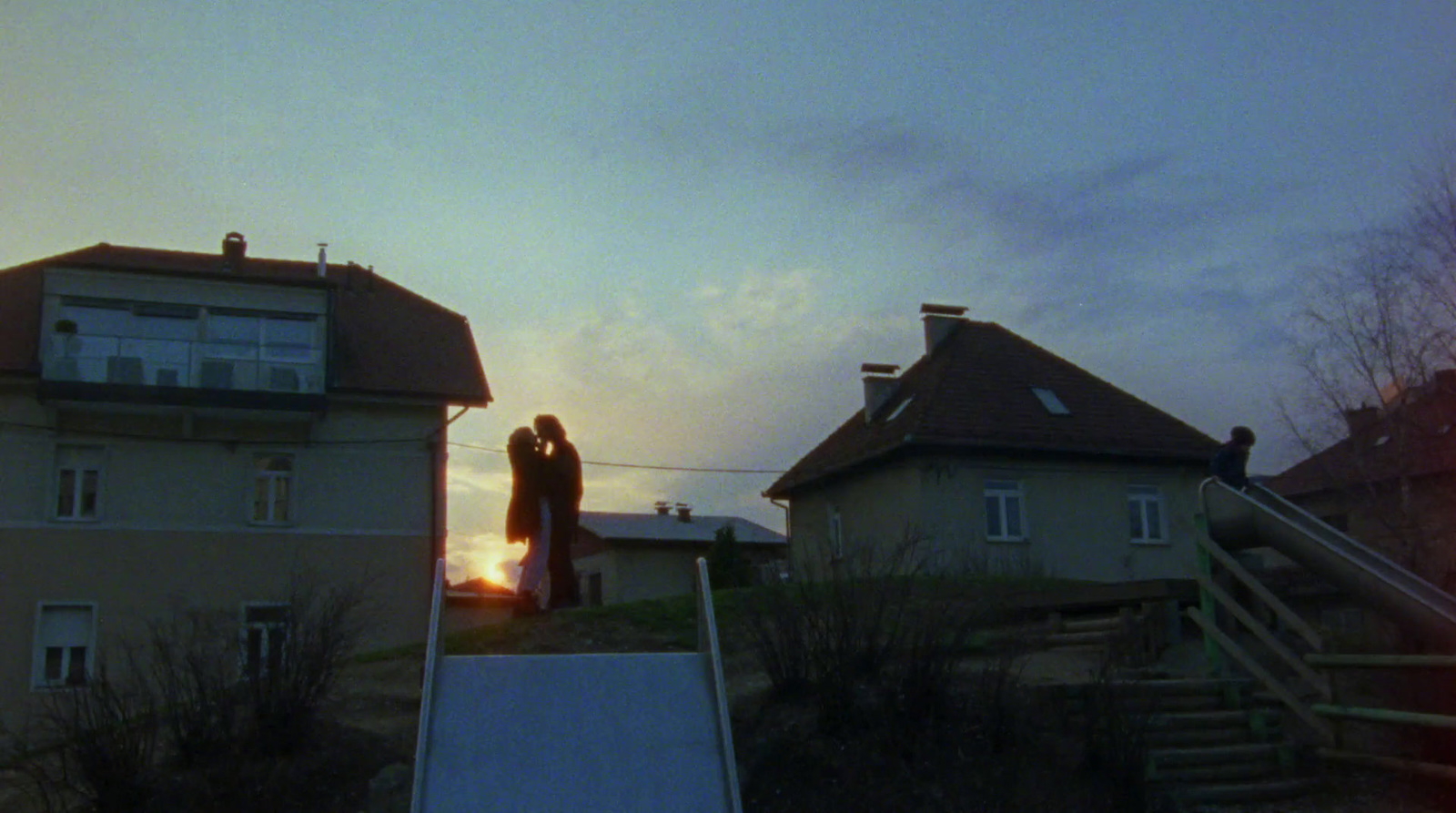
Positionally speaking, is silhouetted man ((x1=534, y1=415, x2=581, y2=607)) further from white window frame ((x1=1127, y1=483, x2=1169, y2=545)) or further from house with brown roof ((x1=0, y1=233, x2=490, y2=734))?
white window frame ((x1=1127, y1=483, x2=1169, y2=545))

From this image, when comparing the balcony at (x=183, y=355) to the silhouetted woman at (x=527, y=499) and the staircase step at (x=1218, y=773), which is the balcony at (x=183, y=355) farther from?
the staircase step at (x=1218, y=773)

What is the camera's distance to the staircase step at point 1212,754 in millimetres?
10886

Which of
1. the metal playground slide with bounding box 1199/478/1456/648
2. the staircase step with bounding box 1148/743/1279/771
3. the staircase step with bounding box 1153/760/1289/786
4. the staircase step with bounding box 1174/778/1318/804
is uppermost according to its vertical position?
the metal playground slide with bounding box 1199/478/1456/648

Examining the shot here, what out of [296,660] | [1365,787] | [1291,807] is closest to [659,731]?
[296,660]

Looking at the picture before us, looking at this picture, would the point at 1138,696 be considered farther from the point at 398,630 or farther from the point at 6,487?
the point at 6,487

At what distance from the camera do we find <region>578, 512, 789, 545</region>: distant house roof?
161 feet

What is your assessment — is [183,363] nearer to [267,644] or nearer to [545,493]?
[545,493]

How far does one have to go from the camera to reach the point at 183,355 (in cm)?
3288

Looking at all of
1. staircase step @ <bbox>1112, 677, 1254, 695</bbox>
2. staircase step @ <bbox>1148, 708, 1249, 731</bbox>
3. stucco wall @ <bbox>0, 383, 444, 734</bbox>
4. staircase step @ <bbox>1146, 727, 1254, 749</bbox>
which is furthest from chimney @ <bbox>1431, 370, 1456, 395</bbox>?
staircase step @ <bbox>1146, 727, 1254, 749</bbox>

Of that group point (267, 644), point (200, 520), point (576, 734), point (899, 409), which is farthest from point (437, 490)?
point (576, 734)

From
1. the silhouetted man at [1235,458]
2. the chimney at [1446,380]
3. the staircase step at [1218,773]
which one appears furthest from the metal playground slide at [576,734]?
the chimney at [1446,380]

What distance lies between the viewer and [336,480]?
33.5 m

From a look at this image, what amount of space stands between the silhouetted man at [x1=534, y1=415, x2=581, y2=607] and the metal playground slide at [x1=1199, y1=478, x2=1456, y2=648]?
21.5 feet

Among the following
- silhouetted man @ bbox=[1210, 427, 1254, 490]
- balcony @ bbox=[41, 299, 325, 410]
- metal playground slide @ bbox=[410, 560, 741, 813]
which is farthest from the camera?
balcony @ bbox=[41, 299, 325, 410]
